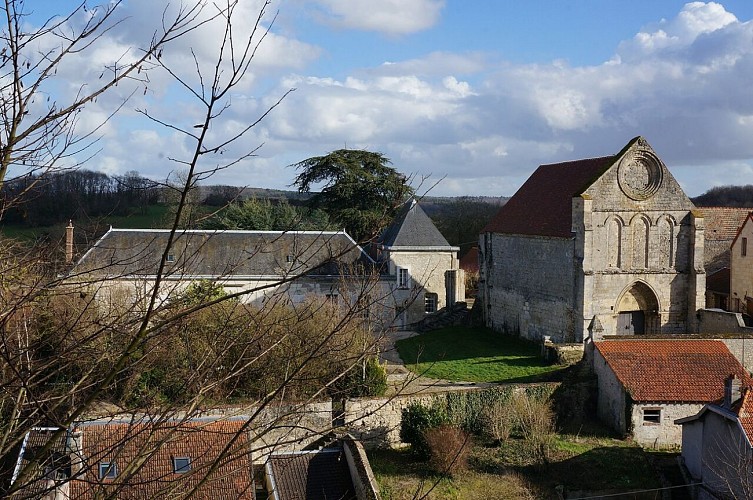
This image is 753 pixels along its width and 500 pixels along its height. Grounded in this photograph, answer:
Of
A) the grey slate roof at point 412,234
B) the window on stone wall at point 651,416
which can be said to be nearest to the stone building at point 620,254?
the window on stone wall at point 651,416

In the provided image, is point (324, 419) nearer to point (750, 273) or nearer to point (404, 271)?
point (404, 271)

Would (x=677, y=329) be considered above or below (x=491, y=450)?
above

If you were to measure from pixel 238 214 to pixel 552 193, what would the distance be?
17590 mm

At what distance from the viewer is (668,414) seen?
832 inches

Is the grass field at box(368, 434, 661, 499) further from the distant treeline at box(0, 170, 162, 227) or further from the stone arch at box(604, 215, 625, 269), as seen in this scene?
the distant treeline at box(0, 170, 162, 227)

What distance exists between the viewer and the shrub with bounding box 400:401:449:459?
2036 centimetres

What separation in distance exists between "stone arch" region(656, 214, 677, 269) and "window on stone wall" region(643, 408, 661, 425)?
7654 mm

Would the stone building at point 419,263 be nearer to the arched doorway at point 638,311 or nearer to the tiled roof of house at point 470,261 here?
the arched doorway at point 638,311

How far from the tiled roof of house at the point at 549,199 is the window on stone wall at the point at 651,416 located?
7.64m

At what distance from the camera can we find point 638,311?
27.4 m

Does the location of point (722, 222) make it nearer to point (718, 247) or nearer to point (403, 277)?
point (718, 247)

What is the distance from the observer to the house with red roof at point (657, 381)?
21016mm

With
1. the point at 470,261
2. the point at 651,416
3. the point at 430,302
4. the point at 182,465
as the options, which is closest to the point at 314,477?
the point at 182,465

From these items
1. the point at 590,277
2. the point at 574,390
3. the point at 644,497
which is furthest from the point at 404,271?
the point at 644,497
